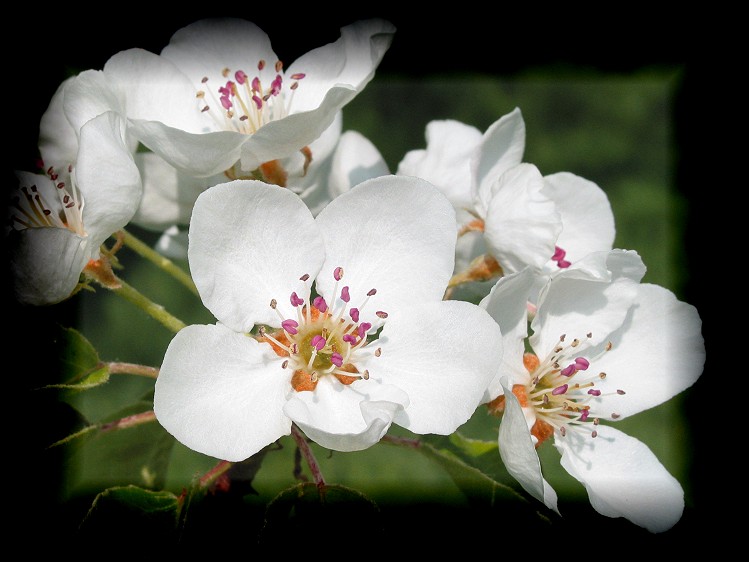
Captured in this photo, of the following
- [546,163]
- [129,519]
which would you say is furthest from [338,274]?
[546,163]

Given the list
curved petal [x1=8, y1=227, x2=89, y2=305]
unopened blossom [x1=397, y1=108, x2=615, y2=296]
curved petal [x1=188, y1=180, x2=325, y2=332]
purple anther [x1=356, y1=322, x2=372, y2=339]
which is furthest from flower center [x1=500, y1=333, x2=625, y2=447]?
curved petal [x1=8, y1=227, x2=89, y2=305]

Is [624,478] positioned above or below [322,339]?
below

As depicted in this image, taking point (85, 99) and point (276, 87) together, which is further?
point (276, 87)

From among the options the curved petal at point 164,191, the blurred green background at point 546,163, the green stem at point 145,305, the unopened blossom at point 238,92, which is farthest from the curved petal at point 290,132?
the blurred green background at point 546,163

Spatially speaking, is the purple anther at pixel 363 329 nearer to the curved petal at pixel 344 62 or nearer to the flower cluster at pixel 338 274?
the flower cluster at pixel 338 274

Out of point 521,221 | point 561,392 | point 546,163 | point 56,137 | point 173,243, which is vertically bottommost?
point 546,163

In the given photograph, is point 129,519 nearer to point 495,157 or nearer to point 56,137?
point 56,137

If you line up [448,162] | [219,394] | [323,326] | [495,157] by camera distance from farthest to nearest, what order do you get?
A: [448,162], [495,157], [323,326], [219,394]

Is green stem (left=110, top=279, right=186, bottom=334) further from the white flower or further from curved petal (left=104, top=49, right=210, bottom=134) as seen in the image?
curved petal (left=104, top=49, right=210, bottom=134)
